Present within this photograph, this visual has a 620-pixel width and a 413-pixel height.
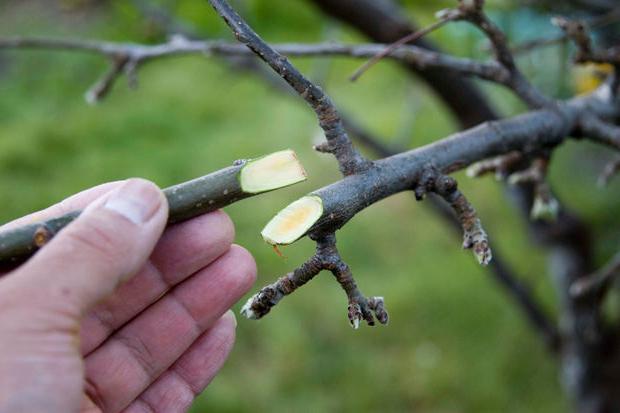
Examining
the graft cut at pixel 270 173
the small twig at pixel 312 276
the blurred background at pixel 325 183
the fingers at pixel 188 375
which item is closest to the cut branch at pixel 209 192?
the graft cut at pixel 270 173

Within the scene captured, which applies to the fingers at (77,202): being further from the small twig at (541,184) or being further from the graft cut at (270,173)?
the small twig at (541,184)

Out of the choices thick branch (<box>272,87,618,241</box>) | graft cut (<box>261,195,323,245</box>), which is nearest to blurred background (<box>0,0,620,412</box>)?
thick branch (<box>272,87,618,241</box>)

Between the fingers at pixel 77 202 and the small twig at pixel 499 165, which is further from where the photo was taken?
the small twig at pixel 499 165

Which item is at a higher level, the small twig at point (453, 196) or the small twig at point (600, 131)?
the small twig at point (453, 196)

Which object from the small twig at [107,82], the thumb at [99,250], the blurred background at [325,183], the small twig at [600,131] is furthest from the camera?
the blurred background at [325,183]

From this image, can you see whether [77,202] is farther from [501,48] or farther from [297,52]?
[501,48]

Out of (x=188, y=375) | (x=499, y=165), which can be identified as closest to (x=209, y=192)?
(x=188, y=375)

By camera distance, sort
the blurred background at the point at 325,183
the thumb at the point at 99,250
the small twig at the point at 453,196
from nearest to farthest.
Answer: the thumb at the point at 99,250
the small twig at the point at 453,196
the blurred background at the point at 325,183
